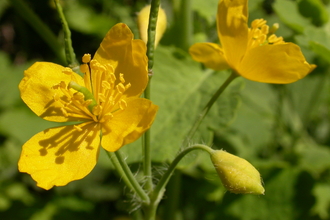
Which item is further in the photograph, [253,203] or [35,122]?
[35,122]

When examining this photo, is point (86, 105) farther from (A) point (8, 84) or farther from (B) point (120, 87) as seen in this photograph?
(A) point (8, 84)

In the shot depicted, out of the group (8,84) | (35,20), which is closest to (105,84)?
(35,20)

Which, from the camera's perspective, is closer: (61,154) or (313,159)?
(61,154)

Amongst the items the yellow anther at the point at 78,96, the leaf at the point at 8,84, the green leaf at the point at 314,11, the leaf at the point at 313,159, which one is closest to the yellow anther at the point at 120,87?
the yellow anther at the point at 78,96

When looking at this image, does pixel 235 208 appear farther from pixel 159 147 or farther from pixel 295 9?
pixel 295 9

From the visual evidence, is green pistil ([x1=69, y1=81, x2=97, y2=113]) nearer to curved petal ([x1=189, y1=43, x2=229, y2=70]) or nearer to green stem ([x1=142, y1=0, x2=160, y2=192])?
green stem ([x1=142, y1=0, x2=160, y2=192])

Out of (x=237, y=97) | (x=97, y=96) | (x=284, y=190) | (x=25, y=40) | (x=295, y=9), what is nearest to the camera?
(x=97, y=96)

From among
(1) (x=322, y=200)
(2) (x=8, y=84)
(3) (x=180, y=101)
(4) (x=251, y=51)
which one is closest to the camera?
(4) (x=251, y=51)

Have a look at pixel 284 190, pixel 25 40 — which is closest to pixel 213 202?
pixel 284 190

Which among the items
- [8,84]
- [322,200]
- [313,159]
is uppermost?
[8,84]
